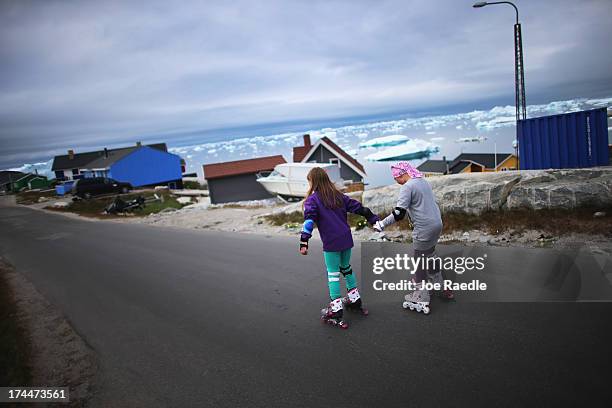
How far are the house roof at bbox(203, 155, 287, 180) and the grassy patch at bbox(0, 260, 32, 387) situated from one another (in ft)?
85.4

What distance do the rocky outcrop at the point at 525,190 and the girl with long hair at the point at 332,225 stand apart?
5790mm

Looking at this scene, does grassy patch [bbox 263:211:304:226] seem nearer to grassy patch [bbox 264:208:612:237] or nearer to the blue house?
grassy patch [bbox 264:208:612:237]

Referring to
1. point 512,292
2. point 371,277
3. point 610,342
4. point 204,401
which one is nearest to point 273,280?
point 371,277

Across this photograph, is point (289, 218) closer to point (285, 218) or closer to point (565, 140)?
point (285, 218)

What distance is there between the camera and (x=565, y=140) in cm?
1110

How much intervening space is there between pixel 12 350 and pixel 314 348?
4352 millimetres

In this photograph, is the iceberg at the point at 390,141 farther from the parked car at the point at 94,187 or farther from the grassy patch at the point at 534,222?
the grassy patch at the point at 534,222

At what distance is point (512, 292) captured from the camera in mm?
5102

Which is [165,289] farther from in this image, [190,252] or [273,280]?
[190,252]

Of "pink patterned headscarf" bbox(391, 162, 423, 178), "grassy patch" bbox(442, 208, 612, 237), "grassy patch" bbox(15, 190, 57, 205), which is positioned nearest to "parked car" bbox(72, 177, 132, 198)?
"grassy patch" bbox(15, 190, 57, 205)

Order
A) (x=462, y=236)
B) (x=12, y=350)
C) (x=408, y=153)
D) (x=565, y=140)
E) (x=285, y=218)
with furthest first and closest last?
(x=408, y=153) < (x=285, y=218) < (x=565, y=140) < (x=462, y=236) < (x=12, y=350)

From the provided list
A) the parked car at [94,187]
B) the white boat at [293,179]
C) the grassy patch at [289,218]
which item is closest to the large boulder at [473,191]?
the grassy patch at [289,218]

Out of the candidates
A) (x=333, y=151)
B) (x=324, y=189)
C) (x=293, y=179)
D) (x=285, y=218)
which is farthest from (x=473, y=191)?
(x=333, y=151)

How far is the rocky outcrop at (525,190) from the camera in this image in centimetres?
803
